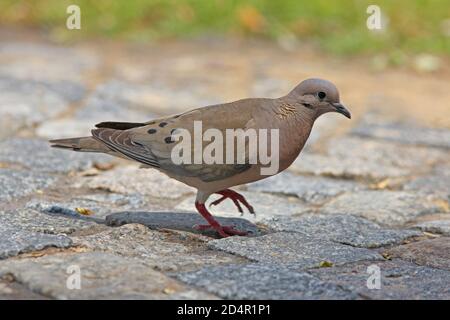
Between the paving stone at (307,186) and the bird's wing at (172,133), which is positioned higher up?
the bird's wing at (172,133)

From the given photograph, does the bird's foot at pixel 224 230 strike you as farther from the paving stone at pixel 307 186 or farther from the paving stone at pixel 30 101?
the paving stone at pixel 30 101

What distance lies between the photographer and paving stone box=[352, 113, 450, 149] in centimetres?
683

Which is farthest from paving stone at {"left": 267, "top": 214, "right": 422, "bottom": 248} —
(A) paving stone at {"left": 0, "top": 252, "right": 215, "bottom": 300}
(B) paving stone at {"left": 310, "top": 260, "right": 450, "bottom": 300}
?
(A) paving stone at {"left": 0, "top": 252, "right": 215, "bottom": 300}

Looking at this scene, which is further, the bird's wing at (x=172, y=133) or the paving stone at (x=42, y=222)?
the bird's wing at (x=172, y=133)

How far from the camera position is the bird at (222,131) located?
4363 millimetres

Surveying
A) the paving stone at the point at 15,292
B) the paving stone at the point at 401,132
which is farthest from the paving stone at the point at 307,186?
the paving stone at the point at 15,292

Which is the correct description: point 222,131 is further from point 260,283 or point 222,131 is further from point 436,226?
point 436,226

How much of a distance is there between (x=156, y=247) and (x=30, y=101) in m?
Result: 3.48

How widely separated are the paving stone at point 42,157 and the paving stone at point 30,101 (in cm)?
29

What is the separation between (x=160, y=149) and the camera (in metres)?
4.50

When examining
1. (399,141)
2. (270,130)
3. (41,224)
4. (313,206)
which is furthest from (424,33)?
(41,224)

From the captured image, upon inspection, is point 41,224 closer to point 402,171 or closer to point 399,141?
point 402,171

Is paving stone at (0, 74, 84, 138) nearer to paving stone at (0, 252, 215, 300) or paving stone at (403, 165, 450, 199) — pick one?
paving stone at (0, 252, 215, 300)

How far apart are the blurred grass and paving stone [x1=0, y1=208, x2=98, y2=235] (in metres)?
5.86
